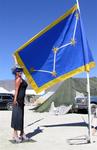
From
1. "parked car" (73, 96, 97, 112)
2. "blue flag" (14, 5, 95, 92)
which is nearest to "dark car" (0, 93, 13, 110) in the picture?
"parked car" (73, 96, 97, 112)

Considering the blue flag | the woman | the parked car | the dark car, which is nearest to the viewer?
the woman

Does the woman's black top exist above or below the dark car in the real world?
below

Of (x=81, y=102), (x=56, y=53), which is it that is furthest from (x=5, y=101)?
(x=56, y=53)

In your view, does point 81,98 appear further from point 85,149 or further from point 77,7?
point 85,149

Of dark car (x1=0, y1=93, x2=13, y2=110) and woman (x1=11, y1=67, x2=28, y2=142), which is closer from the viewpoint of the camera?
woman (x1=11, y1=67, x2=28, y2=142)

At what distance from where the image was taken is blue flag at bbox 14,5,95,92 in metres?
12.2

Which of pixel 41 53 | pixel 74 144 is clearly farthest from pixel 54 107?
pixel 74 144

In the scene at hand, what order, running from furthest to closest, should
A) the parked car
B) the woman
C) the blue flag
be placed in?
the parked car < the blue flag < the woman

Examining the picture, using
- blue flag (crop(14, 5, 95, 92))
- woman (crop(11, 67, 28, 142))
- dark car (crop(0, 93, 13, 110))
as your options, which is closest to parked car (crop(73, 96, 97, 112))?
dark car (crop(0, 93, 13, 110))

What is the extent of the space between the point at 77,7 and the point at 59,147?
4352 mm

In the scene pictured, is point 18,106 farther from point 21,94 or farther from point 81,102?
point 81,102

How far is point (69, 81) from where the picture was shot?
2859 centimetres

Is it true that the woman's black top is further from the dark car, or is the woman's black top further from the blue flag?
the dark car

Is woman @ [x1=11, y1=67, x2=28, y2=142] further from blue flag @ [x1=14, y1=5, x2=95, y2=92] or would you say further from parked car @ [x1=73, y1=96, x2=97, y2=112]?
parked car @ [x1=73, y1=96, x2=97, y2=112]
